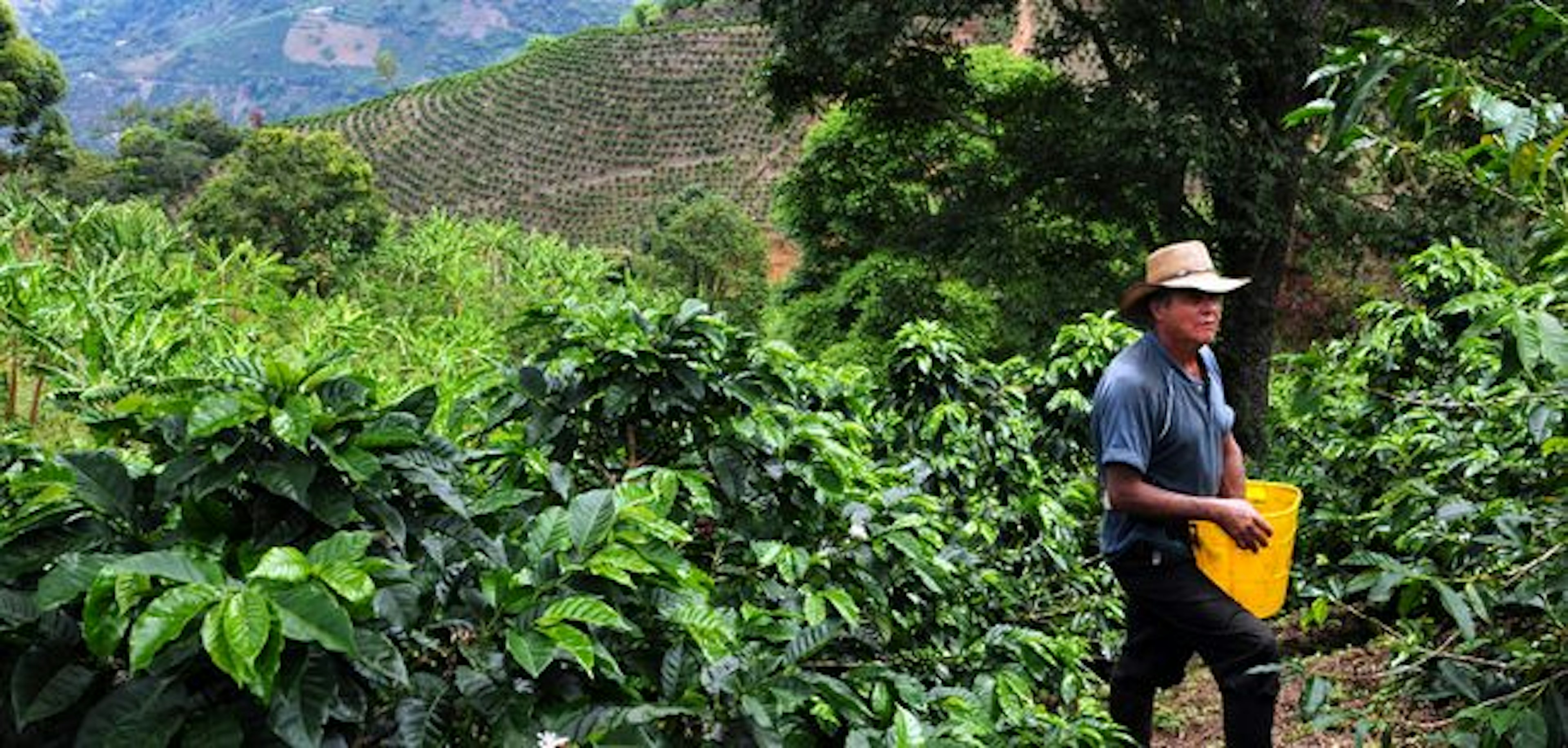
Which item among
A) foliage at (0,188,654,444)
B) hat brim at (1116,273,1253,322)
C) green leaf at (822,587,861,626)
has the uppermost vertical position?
hat brim at (1116,273,1253,322)

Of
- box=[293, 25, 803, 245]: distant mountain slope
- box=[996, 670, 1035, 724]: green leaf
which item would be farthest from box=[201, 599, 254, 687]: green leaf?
box=[293, 25, 803, 245]: distant mountain slope

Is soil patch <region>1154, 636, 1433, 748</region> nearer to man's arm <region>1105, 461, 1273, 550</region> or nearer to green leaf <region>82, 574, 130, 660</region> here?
man's arm <region>1105, 461, 1273, 550</region>

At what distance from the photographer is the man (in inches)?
96.3

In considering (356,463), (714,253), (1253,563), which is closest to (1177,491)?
(1253,563)

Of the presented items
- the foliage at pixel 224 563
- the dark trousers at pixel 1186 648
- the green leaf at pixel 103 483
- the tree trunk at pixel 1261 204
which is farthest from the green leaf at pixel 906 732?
the tree trunk at pixel 1261 204

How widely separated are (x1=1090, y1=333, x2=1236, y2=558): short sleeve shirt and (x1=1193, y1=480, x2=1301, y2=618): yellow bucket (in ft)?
0.22

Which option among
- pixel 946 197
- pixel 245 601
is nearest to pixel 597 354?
pixel 245 601

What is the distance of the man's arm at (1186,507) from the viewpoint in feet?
7.89

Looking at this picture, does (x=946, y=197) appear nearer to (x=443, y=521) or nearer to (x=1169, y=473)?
(x=1169, y=473)

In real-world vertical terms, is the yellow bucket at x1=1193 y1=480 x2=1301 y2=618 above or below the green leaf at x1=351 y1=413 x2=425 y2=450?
below

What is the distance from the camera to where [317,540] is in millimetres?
1271

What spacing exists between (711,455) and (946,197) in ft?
30.9

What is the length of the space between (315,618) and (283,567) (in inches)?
2.4

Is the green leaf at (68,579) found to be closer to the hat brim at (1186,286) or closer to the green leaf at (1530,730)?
the green leaf at (1530,730)
